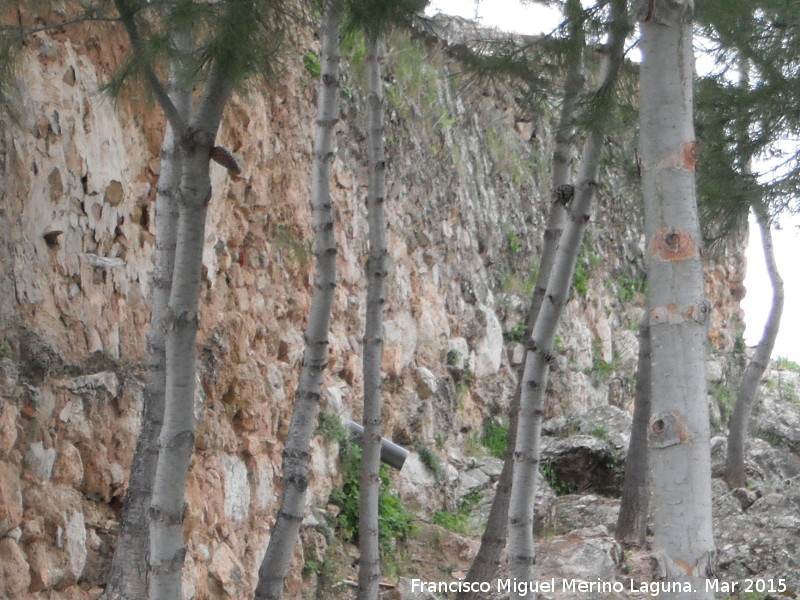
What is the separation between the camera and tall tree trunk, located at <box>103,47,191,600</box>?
4.34 meters

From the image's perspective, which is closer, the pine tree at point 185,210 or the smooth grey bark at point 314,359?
the pine tree at point 185,210

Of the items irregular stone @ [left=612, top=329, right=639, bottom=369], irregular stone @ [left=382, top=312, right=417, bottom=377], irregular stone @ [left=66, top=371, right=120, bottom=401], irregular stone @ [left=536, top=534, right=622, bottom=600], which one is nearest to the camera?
irregular stone @ [left=66, top=371, right=120, bottom=401]

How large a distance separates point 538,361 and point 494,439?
6892 mm

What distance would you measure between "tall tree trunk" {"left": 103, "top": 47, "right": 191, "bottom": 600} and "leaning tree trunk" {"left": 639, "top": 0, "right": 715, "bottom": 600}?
234cm

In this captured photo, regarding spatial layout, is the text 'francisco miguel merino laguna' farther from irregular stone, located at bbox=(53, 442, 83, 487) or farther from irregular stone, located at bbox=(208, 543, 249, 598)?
irregular stone, located at bbox=(53, 442, 83, 487)

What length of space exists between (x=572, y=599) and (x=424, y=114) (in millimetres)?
6103

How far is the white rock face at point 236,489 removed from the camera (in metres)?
5.97

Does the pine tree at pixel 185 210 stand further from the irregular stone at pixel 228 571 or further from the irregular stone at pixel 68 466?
the irregular stone at pixel 228 571

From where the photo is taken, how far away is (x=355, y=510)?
7.58 m

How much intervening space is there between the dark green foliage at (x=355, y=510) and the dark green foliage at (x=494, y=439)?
2.67 meters

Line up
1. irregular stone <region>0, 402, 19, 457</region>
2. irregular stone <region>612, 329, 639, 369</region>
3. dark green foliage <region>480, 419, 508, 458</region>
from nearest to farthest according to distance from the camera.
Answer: irregular stone <region>0, 402, 19, 457</region>, dark green foliage <region>480, 419, 508, 458</region>, irregular stone <region>612, 329, 639, 369</region>

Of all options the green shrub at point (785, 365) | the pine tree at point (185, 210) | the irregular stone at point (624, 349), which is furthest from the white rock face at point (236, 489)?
the green shrub at point (785, 365)

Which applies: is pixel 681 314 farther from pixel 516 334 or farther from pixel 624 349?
pixel 624 349

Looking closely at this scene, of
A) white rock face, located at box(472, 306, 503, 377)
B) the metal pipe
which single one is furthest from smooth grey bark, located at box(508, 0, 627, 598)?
white rock face, located at box(472, 306, 503, 377)
